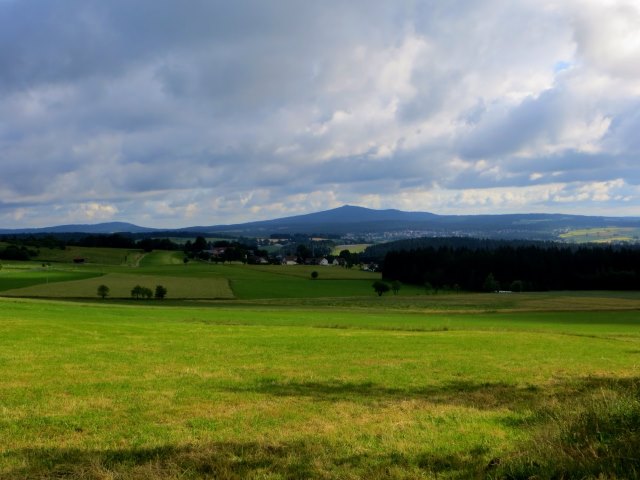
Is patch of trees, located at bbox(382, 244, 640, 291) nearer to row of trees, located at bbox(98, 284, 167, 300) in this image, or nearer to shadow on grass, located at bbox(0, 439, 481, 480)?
row of trees, located at bbox(98, 284, 167, 300)

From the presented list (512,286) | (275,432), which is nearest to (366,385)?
(275,432)

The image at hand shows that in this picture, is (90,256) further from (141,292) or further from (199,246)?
(141,292)

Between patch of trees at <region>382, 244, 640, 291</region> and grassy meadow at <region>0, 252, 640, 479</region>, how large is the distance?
9122cm

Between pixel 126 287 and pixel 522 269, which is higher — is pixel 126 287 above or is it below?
below

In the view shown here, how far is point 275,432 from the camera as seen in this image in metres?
9.48

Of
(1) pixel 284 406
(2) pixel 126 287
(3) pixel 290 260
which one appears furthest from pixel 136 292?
(3) pixel 290 260

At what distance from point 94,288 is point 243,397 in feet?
253

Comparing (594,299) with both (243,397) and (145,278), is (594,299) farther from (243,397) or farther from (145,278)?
(243,397)

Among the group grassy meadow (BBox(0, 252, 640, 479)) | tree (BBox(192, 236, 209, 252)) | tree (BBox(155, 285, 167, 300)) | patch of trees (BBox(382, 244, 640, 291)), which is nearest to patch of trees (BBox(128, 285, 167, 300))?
tree (BBox(155, 285, 167, 300))

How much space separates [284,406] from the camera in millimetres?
11672

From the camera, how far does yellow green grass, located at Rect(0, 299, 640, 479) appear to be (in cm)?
760

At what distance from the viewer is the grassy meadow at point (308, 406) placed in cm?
741

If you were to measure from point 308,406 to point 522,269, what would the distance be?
378 ft

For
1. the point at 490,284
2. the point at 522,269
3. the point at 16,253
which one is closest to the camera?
the point at 490,284
